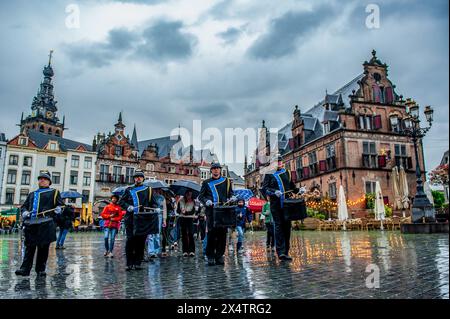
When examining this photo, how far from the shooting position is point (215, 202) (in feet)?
23.6

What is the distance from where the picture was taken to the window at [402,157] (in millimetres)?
35688

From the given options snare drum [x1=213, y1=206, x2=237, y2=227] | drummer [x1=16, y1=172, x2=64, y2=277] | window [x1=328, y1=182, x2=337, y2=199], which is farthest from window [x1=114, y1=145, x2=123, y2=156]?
snare drum [x1=213, y1=206, x2=237, y2=227]

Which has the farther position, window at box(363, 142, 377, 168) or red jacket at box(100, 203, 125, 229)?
window at box(363, 142, 377, 168)

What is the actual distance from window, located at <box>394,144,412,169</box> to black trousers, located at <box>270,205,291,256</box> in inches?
1285

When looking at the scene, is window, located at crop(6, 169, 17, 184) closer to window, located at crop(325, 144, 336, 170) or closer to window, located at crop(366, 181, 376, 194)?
window, located at crop(325, 144, 336, 170)

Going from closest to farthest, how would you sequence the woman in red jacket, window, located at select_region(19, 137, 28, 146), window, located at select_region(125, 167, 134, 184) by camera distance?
1. the woman in red jacket
2. window, located at select_region(19, 137, 28, 146)
3. window, located at select_region(125, 167, 134, 184)

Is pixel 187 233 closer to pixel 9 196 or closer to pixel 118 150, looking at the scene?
pixel 9 196

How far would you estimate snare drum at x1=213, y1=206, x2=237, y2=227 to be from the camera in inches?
270

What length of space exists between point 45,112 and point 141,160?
45408mm

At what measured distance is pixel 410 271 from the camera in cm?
523

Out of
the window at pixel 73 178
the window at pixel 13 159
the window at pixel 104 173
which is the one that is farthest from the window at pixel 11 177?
the window at pixel 104 173

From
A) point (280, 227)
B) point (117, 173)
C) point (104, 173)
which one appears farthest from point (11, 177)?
point (280, 227)
